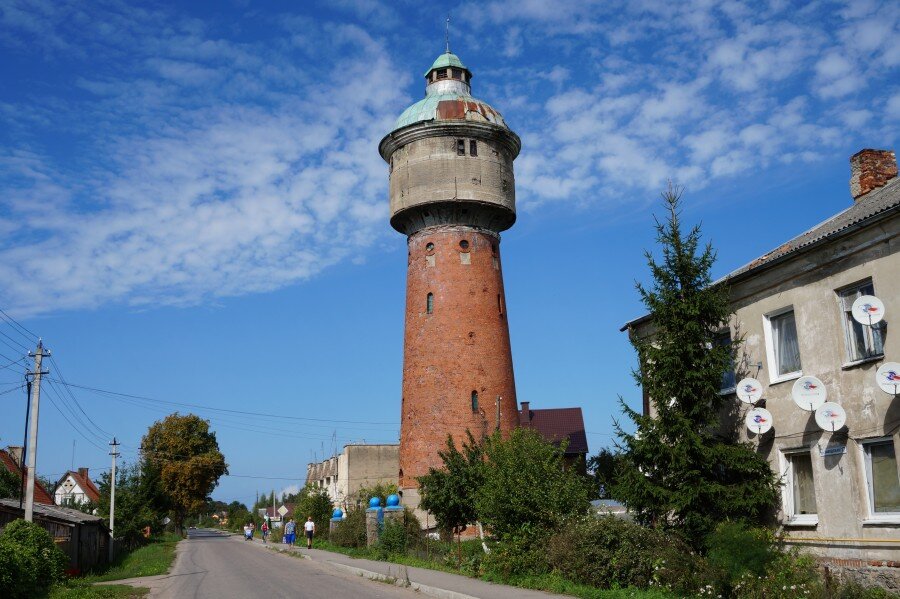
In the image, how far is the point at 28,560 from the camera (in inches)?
634

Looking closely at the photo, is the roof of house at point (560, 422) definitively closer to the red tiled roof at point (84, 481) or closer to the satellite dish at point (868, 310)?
the satellite dish at point (868, 310)

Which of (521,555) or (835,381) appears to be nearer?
(835,381)

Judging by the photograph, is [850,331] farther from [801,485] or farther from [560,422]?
[560,422]

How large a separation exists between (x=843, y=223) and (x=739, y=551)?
6.18m

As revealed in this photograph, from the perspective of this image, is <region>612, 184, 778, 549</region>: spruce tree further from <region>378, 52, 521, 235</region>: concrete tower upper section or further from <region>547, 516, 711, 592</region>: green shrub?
<region>378, 52, 521, 235</region>: concrete tower upper section

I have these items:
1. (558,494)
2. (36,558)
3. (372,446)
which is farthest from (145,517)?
(558,494)

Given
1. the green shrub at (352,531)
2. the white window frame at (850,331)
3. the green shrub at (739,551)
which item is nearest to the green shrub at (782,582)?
the green shrub at (739,551)

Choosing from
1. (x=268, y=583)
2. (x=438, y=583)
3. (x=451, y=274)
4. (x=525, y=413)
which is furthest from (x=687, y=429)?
(x=525, y=413)

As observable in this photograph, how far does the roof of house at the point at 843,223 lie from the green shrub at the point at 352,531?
61.0 ft

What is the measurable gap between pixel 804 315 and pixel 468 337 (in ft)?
52.2

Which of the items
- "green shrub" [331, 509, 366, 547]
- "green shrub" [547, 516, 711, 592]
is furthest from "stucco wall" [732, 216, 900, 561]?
"green shrub" [331, 509, 366, 547]

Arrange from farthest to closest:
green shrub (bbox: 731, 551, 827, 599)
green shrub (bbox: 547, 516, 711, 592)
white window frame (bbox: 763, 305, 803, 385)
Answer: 1. white window frame (bbox: 763, 305, 803, 385)
2. green shrub (bbox: 547, 516, 711, 592)
3. green shrub (bbox: 731, 551, 827, 599)

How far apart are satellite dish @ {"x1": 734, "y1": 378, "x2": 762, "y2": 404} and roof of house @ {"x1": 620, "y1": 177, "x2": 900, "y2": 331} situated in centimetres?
208

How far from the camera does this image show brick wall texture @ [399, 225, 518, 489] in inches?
1097
